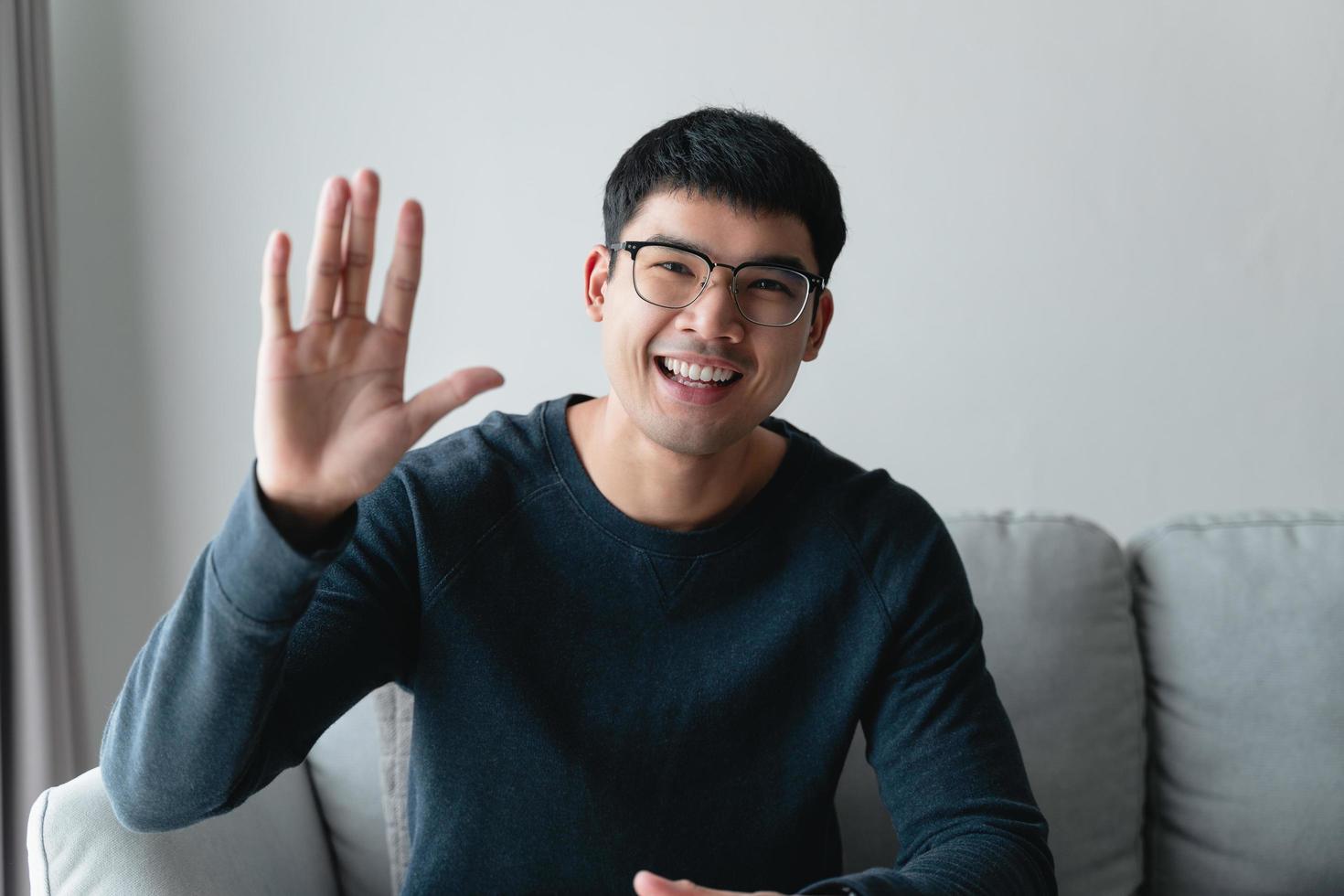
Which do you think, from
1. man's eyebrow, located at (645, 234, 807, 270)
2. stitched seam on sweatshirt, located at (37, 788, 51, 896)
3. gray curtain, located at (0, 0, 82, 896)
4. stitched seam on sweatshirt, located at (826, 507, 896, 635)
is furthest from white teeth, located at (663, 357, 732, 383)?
gray curtain, located at (0, 0, 82, 896)

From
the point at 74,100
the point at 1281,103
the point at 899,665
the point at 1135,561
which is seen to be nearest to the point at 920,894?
the point at 899,665

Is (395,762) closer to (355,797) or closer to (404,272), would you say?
(355,797)

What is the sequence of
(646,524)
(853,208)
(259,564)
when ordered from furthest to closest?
(853,208)
(646,524)
(259,564)

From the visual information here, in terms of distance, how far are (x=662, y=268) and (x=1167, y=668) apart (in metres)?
1.01

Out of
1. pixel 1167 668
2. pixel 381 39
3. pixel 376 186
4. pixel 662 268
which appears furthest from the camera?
pixel 381 39

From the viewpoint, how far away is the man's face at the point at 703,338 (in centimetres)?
129

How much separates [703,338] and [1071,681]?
2.70 feet

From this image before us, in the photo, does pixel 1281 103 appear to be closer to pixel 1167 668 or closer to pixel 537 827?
pixel 1167 668

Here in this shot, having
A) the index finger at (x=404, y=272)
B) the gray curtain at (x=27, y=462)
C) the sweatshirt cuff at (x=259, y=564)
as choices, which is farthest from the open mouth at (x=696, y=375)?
the gray curtain at (x=27, y=462)

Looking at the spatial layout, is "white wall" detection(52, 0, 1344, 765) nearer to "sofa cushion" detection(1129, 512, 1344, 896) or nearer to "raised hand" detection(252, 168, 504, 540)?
"sofa cushion" detection(1129, 512, 1344, 896)

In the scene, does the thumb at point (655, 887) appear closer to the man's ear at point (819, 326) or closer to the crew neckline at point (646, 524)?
the crew neckline at point (646, 524)

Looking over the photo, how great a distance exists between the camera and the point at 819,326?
1.48 m

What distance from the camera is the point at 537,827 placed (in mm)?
1358

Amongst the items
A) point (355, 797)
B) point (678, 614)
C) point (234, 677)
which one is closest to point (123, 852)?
point (234, 677)
